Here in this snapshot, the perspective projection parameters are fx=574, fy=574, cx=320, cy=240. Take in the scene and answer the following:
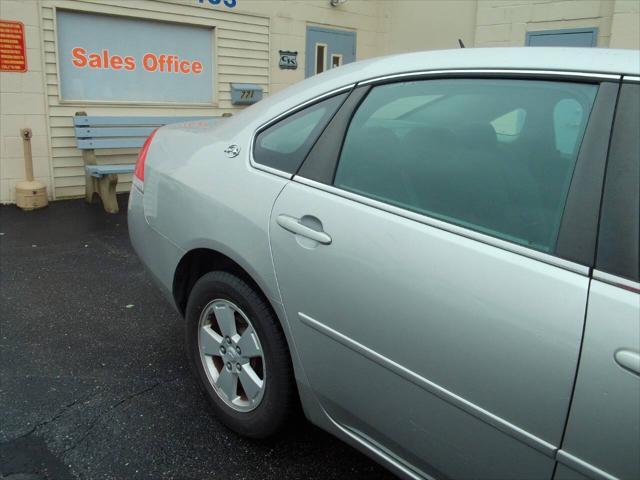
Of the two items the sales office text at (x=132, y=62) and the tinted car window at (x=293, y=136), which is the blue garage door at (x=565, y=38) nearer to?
the sales office text at (x=132, y=62)

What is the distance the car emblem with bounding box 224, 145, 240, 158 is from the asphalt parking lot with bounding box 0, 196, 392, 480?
1154 millimetres

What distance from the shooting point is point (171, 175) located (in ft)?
8.97

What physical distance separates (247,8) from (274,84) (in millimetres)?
1120

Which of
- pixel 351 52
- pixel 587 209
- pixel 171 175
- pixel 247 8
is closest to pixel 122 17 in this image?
pixel 247 8

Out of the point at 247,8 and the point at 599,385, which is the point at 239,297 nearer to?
the point at 599,385

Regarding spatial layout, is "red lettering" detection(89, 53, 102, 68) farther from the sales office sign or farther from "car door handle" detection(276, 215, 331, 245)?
"car door handle" detection(276, 215, 331, 245)

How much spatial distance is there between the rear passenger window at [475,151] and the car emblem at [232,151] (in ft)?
1.91

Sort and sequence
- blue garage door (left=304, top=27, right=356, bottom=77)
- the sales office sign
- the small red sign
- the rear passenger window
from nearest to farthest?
the rear passenger window → the small red sign → the sales office sign → blue garage door (left=304, top=27, right=356, bottom=77)

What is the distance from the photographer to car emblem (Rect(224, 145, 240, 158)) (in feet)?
8.15

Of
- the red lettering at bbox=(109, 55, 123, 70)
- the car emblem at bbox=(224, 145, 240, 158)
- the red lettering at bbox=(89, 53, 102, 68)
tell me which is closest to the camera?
the car emblem at bbox=(224, 145, 240, 158)

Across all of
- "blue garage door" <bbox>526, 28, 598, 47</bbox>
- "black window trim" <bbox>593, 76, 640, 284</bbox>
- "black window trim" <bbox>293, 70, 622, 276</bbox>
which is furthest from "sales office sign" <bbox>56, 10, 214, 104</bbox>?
"black window trim" <bbox>593, 76, 640, 284</bbox>

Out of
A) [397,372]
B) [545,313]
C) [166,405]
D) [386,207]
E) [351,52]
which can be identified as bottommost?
[166,405]

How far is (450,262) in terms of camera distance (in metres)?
1.64

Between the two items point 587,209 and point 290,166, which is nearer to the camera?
point 587,209
